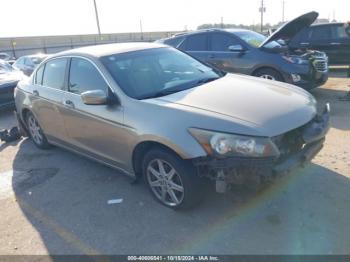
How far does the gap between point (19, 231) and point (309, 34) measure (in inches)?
440

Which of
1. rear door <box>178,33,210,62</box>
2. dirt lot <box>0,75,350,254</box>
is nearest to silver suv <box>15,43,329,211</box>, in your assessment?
dirt lot <box>0,75,350,254</box>

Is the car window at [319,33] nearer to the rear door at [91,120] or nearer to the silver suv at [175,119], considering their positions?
the silver suv at [175,119]

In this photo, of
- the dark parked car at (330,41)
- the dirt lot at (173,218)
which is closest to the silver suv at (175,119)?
the dirt lot at (173,218)

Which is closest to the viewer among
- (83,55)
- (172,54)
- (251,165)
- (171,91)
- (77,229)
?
(251,165)

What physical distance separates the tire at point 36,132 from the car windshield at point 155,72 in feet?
7.53

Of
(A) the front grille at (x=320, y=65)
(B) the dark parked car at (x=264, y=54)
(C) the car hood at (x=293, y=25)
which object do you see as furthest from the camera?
(A) the front grille at (x=320, y=65)

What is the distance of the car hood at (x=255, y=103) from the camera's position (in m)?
2.99

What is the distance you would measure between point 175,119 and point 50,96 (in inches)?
97.5

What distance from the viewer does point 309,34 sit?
1162 centimetres

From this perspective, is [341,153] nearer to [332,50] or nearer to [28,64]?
[332,50]

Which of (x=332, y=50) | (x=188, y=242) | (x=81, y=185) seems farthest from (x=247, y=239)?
(x=332, y=50)

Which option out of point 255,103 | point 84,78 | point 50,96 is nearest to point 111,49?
point 84,78

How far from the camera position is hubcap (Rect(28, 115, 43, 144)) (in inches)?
223

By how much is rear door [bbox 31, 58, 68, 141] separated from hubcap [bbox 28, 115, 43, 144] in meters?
0.33
